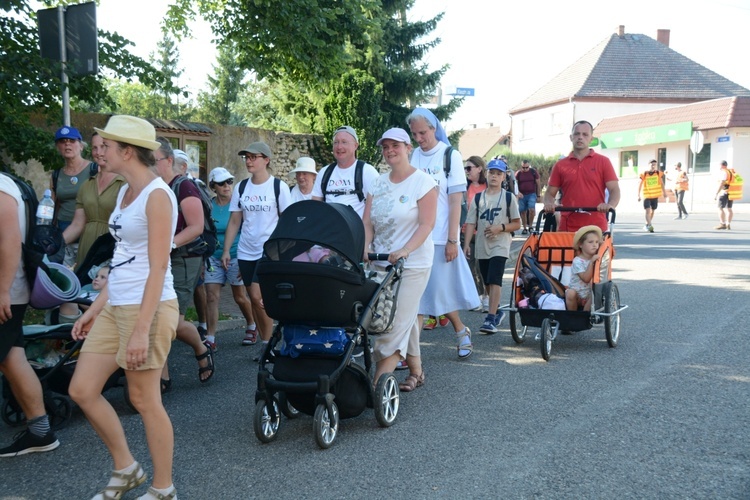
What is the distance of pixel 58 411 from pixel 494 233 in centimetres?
501

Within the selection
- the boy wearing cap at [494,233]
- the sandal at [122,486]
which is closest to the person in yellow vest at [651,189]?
the boy wearing cap at [494,233]

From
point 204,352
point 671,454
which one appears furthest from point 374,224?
point 671,454

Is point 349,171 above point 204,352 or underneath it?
above

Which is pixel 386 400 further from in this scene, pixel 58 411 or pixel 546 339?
pixel 546 339

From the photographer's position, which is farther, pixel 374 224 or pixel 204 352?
pixel 204 352

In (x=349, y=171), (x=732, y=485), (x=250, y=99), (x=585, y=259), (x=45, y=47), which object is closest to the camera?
(x=732, y=485)

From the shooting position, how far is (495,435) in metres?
5.23

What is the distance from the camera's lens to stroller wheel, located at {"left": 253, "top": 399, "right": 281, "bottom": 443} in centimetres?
501

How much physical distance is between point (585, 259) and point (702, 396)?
86.1 inches

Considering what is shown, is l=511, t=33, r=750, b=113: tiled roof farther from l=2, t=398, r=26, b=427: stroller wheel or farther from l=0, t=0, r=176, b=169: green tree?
l=2, t=398, r=26, b=427: stroller wheel

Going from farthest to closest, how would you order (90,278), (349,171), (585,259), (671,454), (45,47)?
(45,47) < (585,259) < (349,171) < (90,278) < (671,454)

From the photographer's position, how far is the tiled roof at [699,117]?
4153 centimetres

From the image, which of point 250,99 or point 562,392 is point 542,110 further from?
point 562,392

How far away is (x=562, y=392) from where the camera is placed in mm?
6270
